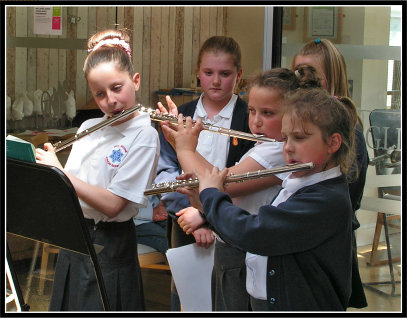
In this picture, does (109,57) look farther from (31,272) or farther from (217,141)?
(31,272)

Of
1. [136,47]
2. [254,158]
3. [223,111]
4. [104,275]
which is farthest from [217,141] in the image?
A: [136,47]

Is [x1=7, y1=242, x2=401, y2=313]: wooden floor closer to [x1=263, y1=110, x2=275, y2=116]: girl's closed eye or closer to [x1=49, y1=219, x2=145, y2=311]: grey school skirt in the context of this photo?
[x1=49, y1=219, x2=145, y2=311]: grey school skirt

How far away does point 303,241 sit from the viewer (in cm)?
127

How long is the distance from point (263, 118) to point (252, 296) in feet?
1.48

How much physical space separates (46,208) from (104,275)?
0.36m

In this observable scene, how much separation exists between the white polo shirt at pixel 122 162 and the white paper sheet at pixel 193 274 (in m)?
0.19

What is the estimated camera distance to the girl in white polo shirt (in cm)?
164

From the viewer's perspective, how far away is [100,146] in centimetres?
171

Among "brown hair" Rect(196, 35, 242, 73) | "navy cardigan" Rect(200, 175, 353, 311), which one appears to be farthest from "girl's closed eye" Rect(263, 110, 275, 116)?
"brown hair" Rect(196, 35, 242, 73)

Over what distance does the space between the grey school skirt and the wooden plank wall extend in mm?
1395

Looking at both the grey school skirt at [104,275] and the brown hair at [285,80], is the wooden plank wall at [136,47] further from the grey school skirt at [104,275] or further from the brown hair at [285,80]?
the brown hair at [285,80]

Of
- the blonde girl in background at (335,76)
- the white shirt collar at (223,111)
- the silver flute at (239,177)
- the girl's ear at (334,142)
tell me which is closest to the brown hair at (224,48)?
the white shirt collar at (223,111)

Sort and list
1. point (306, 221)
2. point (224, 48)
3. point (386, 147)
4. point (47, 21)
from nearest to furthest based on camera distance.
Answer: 1. point (306, 221)
2. point (224, 48)
3. point (386, 147)
4. point (47, 21)

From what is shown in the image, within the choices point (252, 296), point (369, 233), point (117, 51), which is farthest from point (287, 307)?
point (369, 233)
